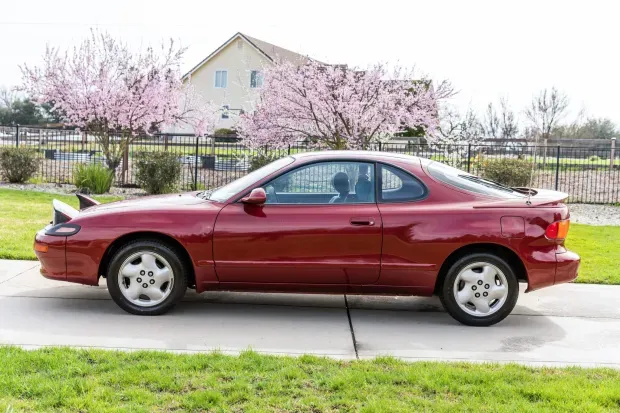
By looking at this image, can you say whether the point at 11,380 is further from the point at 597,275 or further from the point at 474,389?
the point at 597,275

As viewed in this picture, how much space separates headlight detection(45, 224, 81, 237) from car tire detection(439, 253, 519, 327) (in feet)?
10.5

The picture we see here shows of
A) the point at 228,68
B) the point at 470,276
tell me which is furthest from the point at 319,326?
the point at 228,68

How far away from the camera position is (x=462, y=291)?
605 cm

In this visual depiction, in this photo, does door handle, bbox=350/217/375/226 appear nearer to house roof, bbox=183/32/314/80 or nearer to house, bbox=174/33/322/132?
house roof, bbox=183/32/314/80

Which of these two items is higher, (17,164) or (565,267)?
(17,164)

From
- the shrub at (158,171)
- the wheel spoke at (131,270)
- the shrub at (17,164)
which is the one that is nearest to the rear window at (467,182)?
the wheel spoke at (131,270)

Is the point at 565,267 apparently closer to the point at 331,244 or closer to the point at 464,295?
the point at 464,295

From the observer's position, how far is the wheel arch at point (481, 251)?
609 centimetres

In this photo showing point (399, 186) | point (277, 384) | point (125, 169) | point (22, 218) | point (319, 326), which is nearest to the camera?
point (277, 384)

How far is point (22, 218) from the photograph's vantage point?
11.8 metres

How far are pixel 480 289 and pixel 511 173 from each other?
1097 centimetres

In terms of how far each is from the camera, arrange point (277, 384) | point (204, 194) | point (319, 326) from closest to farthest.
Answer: point (277, 384) → point (319, 326) → point (204, 194)

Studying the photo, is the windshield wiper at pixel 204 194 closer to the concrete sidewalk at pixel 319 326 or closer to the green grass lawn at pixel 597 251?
the concrete sidewalk at pixel 319 326

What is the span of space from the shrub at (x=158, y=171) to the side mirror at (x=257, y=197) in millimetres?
11106
